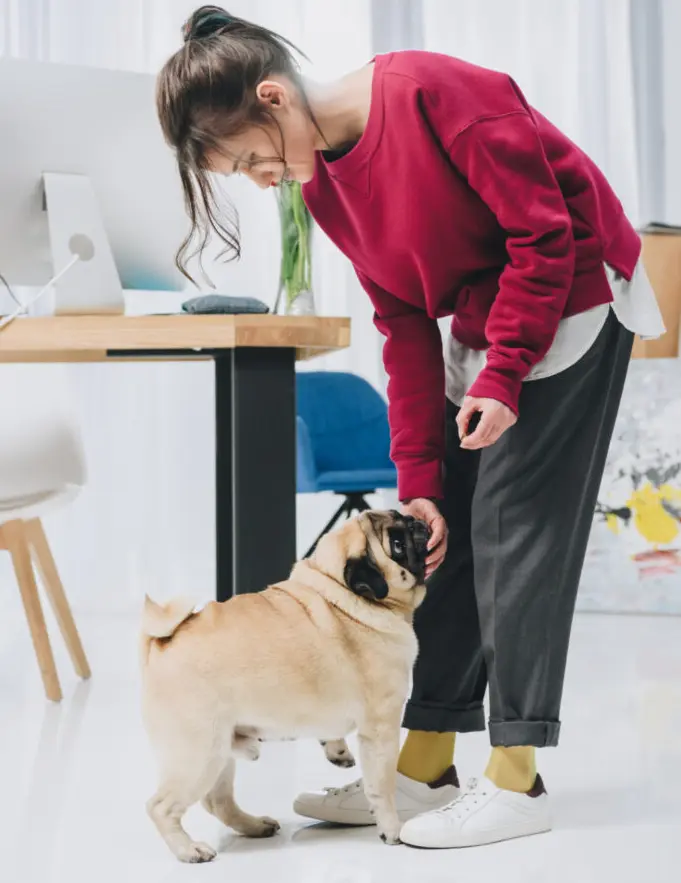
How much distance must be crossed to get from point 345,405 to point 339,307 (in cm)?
64

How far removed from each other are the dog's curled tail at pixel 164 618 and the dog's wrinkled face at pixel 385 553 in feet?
0.62

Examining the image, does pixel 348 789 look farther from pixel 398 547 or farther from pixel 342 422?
pixel 342 422

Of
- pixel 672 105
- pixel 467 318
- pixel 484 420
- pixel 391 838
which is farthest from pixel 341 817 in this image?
pixel 672 105

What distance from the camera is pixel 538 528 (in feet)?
4.37

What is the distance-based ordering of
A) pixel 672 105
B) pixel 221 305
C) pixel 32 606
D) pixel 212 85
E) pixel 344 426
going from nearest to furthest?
pixel 212 85 → pixel 221 305 → pixel 32 606 → pixel 344 426 → pixel 672 105

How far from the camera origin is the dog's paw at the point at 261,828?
4.42 ft

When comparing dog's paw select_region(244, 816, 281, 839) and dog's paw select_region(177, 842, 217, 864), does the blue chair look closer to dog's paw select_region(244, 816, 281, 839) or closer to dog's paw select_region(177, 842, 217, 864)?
dog's paw select_region(244, 816, 281, 839)

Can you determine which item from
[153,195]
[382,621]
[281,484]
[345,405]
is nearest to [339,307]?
[345,405]

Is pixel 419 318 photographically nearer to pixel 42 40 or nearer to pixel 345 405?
pixel 345 405

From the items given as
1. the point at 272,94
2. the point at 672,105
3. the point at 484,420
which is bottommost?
the point at 484,420

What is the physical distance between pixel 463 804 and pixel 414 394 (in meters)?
0.53

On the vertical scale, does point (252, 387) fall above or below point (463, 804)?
above

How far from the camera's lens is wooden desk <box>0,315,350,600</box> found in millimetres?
1485

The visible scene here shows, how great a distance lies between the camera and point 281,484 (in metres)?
1.50
